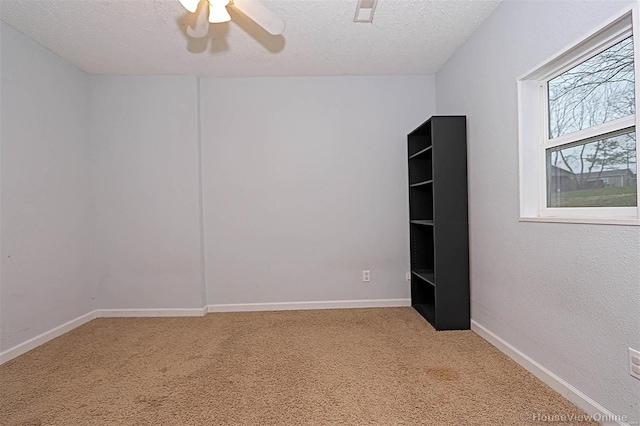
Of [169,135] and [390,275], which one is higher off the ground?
[169,135]

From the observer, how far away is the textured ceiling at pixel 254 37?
249 cm

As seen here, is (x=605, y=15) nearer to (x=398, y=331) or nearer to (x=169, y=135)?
(x=398, y=331)

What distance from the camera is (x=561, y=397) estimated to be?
1916 mm

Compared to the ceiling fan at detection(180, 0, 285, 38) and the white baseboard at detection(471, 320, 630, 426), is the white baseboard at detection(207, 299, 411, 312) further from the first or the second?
the ceiling fan at detection(180, 0, 285, 38)

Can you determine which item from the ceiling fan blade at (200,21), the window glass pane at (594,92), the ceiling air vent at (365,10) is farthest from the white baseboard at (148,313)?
the window glass pane at (594,92)

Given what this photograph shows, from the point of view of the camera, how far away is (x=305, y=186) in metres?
3.80

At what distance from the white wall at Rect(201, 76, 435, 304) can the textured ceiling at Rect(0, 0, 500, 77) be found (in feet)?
0.78

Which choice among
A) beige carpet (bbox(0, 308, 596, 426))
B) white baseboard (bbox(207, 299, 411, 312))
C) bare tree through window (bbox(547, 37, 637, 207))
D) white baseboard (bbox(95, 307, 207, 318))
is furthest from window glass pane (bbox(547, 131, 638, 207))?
white baseboard (bbox(95, 307, 207, 318))

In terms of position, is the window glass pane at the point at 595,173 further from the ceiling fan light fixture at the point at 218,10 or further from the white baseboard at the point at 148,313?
the white baseboard at the point at 148,313

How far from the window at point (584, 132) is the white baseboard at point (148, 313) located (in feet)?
10.0

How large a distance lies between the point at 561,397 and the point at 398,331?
1.28 meters

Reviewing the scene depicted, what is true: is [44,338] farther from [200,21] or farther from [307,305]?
[200,21]

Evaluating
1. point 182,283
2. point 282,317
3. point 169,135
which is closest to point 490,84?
point 282,317

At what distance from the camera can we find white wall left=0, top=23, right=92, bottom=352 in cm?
268
